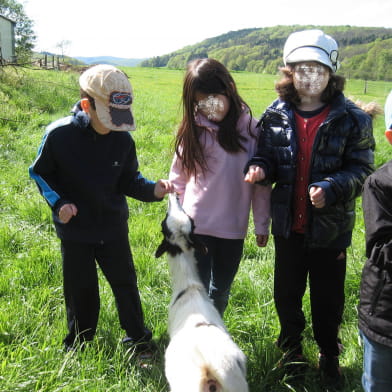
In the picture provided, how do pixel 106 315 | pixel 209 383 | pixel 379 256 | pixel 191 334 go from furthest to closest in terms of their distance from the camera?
pixel 106 315, pixel 191 334, pixel 209 383, pixel 379 256

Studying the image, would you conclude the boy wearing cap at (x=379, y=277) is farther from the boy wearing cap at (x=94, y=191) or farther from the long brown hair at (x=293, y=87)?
the boy wearing cap at (x=94, y=191)

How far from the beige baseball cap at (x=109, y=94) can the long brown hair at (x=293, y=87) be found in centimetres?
100

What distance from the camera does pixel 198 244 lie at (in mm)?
2498

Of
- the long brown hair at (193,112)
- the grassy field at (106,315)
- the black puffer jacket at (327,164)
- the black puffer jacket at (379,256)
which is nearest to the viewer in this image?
the black puffer jacket at (379,256)

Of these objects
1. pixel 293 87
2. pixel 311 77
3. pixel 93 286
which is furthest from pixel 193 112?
pixel 93 286

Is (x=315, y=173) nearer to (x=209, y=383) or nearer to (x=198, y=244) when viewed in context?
(x=198, y=244)

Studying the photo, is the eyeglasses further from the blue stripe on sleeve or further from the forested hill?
the blue stripe on sleeve

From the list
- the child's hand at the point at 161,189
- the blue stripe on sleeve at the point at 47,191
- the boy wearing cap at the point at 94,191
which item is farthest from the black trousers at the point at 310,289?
the blue stripe on sleeve at the point at 47,191

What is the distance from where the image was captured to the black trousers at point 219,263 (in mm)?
2646

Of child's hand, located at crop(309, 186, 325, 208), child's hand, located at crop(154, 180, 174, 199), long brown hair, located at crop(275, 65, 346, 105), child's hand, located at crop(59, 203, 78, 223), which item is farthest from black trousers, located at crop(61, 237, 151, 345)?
long brown hair, located at crop(275, 65, 346, 105)

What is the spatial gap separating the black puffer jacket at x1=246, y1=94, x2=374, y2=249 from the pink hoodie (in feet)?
0.47

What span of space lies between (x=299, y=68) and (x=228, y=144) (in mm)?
639

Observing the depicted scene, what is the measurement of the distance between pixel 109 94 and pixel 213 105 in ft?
2.20

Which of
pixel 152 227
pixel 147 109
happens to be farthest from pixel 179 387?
pixel 147 109
